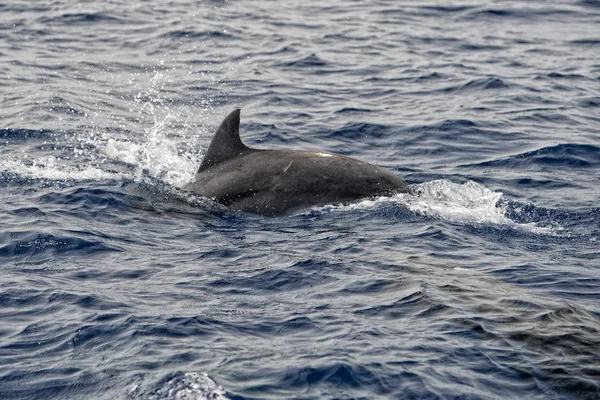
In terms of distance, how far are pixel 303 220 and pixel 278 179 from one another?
0.88 meters

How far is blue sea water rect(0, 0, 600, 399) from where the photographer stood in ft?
30.9

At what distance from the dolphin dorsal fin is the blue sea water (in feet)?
2.37

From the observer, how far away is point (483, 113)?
20.5m

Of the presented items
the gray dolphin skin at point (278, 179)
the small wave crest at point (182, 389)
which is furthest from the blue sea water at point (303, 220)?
the gray dolphin skin at point (278, 179)

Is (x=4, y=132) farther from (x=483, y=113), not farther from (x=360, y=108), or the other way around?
(x=483, y=113)

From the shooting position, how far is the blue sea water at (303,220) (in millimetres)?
9414

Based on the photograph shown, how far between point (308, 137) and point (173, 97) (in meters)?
3.81

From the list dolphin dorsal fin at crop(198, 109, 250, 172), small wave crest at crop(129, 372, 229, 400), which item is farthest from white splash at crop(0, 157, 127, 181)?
small wave crest at crop(129, 372, 229, 400)

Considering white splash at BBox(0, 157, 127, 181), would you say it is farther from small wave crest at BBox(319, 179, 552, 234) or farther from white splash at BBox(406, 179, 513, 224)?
white splash at BBox(406, 179, 513, 224)

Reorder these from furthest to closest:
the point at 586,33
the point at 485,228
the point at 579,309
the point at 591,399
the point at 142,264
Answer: the point at 586,33 → the point at 485,228 → the point at 142,264 → the point at 579,309 → the point at 591,399

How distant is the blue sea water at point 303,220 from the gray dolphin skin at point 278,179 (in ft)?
0.87

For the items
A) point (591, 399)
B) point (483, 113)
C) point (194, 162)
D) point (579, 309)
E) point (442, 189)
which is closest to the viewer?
Answer: point (591, 399)

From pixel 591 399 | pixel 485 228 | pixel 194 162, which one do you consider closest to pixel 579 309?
pixel 591 399

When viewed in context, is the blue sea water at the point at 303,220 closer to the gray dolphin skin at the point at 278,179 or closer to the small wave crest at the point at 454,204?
the small wave crest at the point at 454,204
